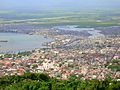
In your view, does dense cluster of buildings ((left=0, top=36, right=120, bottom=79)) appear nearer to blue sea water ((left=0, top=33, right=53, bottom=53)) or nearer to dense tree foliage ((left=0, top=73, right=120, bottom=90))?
blue sea water ((left=0, top=33, right=53, bottom=53))

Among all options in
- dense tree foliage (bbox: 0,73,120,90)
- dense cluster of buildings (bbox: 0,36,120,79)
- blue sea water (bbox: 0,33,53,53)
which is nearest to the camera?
dense tree foliage (bbox: 0,73,120,90)

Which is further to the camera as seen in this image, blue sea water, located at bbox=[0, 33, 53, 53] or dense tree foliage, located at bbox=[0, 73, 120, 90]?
blue sea water, located at bbox=[0, 33, 53, 53]

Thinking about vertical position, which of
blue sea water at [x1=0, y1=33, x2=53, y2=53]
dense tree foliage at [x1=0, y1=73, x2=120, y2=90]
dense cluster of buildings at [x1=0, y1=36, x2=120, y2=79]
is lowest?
blue sea water at [x1=0, y1=33, x2=53, y2=53]

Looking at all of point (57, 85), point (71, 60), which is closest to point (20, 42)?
point (71, 60)

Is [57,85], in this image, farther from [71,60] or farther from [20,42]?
[20,42]

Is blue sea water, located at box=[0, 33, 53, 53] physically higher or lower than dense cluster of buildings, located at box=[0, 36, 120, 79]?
lower

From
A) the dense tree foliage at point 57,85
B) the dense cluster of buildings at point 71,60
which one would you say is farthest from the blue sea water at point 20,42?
the dense tree foliage at point 57,85

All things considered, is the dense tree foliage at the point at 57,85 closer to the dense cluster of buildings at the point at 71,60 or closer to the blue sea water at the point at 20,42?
the dense cluster of buildings at the point at 71,60

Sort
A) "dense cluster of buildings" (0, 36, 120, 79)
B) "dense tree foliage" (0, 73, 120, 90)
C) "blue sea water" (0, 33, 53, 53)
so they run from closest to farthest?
"dense tree foliage" (0, 73, 120, 90)
"dense cluster of buildings" (0, 36, 120, 79)
"blue sea water" (0, 33, 53, 53)

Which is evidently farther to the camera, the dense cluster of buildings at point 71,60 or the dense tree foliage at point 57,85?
the dense cluster of buildings at point 71,60

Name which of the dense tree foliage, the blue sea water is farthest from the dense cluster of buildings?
the dense tree foliage

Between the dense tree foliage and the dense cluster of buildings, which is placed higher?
the dense tree foliage

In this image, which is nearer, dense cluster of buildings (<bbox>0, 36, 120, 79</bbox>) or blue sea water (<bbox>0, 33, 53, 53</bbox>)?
dense cluster of buildings (<bbox>0, 36, 120, 79</bbox>)
